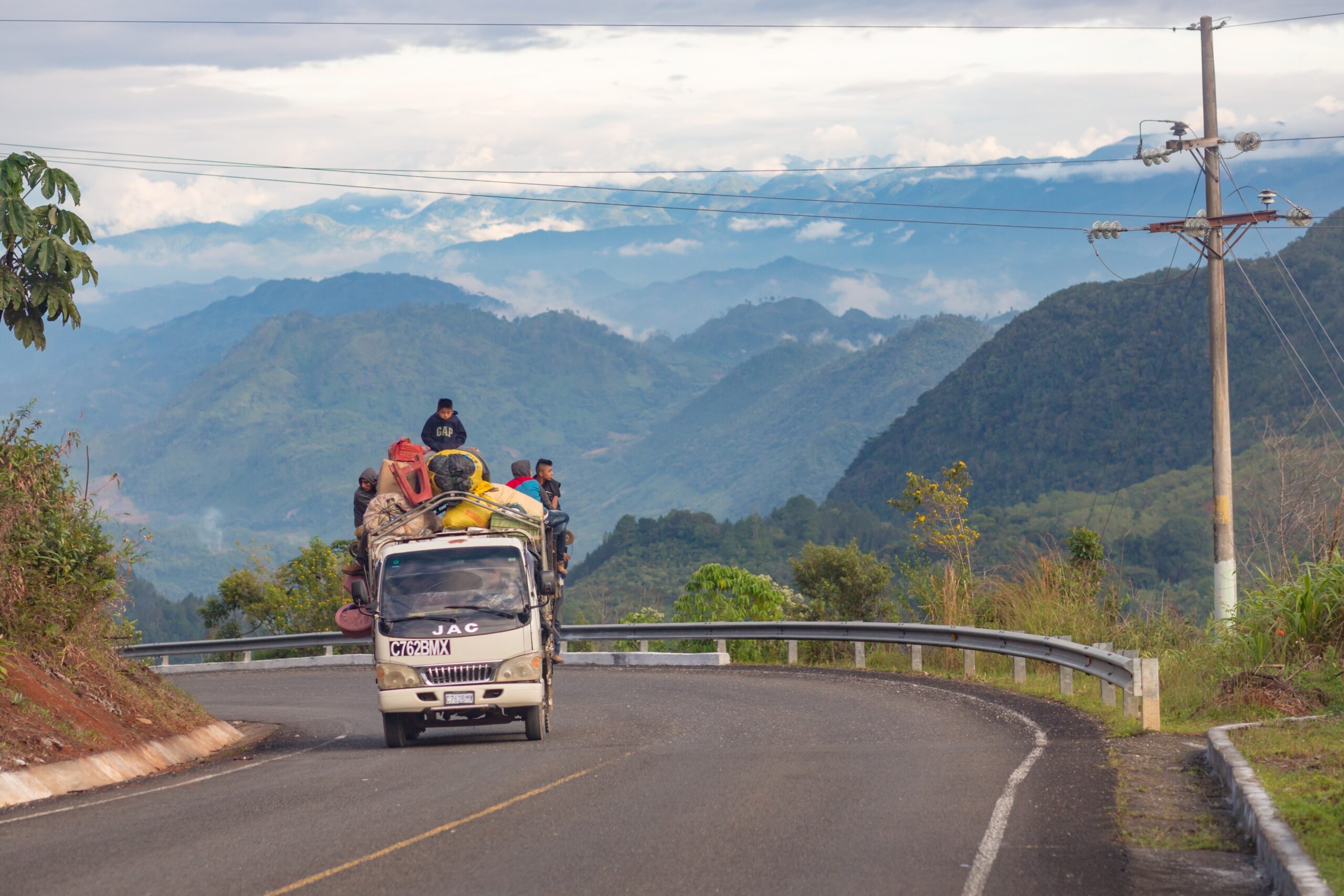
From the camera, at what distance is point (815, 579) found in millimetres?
32750

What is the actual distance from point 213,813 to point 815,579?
78.3ft

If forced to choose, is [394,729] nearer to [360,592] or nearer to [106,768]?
[360,592]

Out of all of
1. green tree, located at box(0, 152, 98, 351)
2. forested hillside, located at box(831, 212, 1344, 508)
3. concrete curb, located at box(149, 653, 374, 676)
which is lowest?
concrete curb, located at box(149, 653, 374, 676)

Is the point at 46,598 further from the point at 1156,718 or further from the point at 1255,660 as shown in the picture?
the point at 1255,660

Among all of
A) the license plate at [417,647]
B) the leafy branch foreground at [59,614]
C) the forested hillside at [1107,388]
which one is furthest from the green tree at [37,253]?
the forested hillside at [1107,388]

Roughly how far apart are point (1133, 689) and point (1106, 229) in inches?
508

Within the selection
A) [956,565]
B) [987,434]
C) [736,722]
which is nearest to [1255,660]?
[736,722]

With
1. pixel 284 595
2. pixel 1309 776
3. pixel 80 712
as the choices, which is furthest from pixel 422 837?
pixel 284 595

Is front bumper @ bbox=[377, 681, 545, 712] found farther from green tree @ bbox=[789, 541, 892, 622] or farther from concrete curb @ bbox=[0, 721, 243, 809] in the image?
green tree @ bbox=[789, 541, 892, 622]

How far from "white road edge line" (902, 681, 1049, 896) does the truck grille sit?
509 centimetres

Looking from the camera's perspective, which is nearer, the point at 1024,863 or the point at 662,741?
the point at 1024,863

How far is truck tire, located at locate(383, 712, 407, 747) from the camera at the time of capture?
1374cm

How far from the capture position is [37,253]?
13.1 m

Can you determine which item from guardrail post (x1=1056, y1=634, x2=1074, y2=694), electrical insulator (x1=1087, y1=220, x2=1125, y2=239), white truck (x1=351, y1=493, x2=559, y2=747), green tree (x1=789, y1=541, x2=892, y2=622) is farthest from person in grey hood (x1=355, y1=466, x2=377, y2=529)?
green tree (x1=789, y1=541, x2=892, y2=622)
